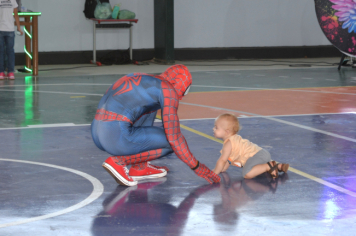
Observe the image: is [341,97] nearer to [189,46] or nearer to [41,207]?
[41,207]

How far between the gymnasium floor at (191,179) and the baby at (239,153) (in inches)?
3.5

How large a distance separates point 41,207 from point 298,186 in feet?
6.51

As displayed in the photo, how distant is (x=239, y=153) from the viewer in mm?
4758

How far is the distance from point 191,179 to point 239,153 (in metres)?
0.48

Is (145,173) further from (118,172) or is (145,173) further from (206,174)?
(206,174)

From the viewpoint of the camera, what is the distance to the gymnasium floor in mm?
3533

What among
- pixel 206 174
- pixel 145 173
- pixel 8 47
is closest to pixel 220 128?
pixel 206 174

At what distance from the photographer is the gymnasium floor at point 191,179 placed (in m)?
3.53

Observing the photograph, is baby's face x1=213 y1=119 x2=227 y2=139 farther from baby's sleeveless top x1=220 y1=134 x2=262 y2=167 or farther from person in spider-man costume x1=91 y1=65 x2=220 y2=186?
person in spider-man costume x1=91 y1=65 x2=220 y2=186

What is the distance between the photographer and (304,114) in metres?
7.98

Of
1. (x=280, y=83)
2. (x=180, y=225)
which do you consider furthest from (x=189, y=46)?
(x=180, y=225)

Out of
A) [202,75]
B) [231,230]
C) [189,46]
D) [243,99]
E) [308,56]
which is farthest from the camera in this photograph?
[308,56]

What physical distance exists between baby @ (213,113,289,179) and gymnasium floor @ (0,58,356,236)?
89 millimetres

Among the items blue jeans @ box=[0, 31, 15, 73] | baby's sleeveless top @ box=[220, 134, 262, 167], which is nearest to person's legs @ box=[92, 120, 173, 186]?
baby's sleeveless top @ box=[220, 134, 262, 167]
